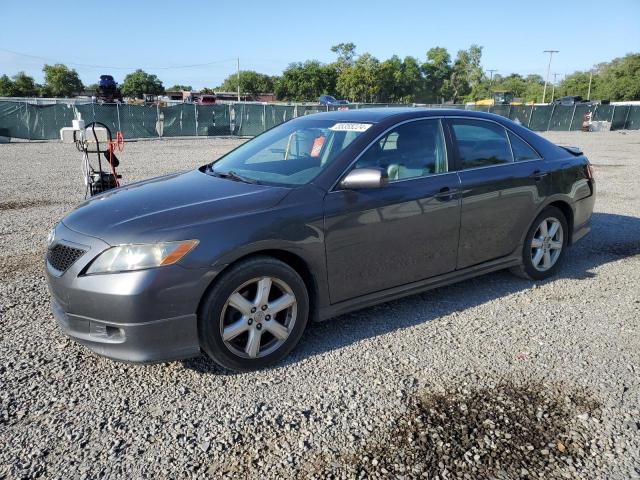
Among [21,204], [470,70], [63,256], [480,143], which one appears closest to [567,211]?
[480,143]

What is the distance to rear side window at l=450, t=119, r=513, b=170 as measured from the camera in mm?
4234

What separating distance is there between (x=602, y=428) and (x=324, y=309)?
5.80ft

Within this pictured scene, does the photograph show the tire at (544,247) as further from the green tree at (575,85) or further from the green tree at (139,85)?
the green tree at (139,85)

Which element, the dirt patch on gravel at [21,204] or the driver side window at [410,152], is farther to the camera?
the dirt patch on gravel at [21,204]

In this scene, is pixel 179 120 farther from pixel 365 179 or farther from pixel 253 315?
pixel 253 315

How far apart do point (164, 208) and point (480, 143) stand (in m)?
2.75

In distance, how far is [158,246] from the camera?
113 inches

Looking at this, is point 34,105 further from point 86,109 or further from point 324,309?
point 324,309

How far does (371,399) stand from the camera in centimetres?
295

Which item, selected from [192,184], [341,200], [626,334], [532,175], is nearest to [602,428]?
[626,334]

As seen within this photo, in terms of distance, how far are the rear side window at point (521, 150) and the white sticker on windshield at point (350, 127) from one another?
162 centimetres

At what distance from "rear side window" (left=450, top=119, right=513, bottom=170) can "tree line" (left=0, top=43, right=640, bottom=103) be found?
7949cm

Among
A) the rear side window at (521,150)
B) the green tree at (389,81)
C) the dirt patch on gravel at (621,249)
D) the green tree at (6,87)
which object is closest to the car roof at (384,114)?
the rear side window at (521,150)

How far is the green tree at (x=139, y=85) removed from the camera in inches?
4478
